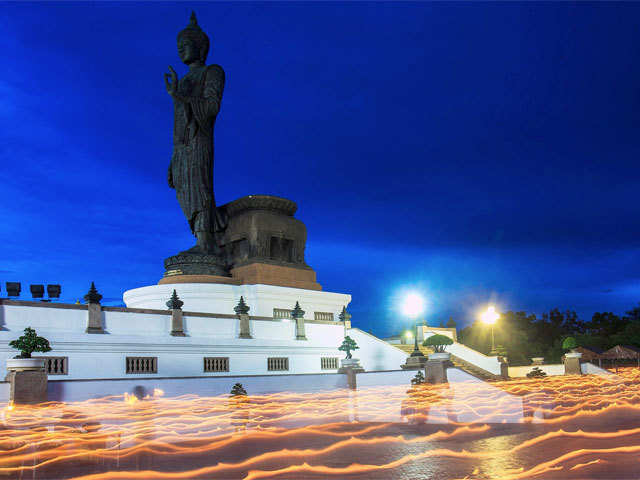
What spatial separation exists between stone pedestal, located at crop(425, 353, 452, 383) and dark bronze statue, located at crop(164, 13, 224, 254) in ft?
53.4

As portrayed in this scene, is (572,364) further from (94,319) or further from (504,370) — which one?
(94,319)


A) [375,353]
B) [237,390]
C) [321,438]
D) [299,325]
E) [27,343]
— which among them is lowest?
[321,438]

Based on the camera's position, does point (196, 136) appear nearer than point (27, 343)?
No

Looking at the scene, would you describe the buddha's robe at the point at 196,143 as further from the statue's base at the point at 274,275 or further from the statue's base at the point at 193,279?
the statue's base at the point at 193,279

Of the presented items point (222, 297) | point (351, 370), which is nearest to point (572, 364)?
point (351, 370)

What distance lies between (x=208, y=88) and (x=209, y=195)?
7.03 meters

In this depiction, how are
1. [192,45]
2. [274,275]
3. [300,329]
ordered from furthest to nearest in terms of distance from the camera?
1. [192,45]
2. [274,275]
3. [300,329]

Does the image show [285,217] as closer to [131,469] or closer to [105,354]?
[105,354]

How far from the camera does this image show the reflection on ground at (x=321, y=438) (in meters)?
10.9

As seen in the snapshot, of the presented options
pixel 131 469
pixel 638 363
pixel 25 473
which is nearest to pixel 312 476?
pixel 131 469

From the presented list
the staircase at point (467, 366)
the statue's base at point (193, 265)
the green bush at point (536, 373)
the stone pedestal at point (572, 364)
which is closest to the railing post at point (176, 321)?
the statue's base at point (193, 265)

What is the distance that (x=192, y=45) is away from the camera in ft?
135

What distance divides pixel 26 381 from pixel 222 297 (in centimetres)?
1726

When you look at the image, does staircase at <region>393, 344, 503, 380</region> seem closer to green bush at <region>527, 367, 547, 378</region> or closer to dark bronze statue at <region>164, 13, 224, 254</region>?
green bush at <region>527, 367, 547, 378</region>
